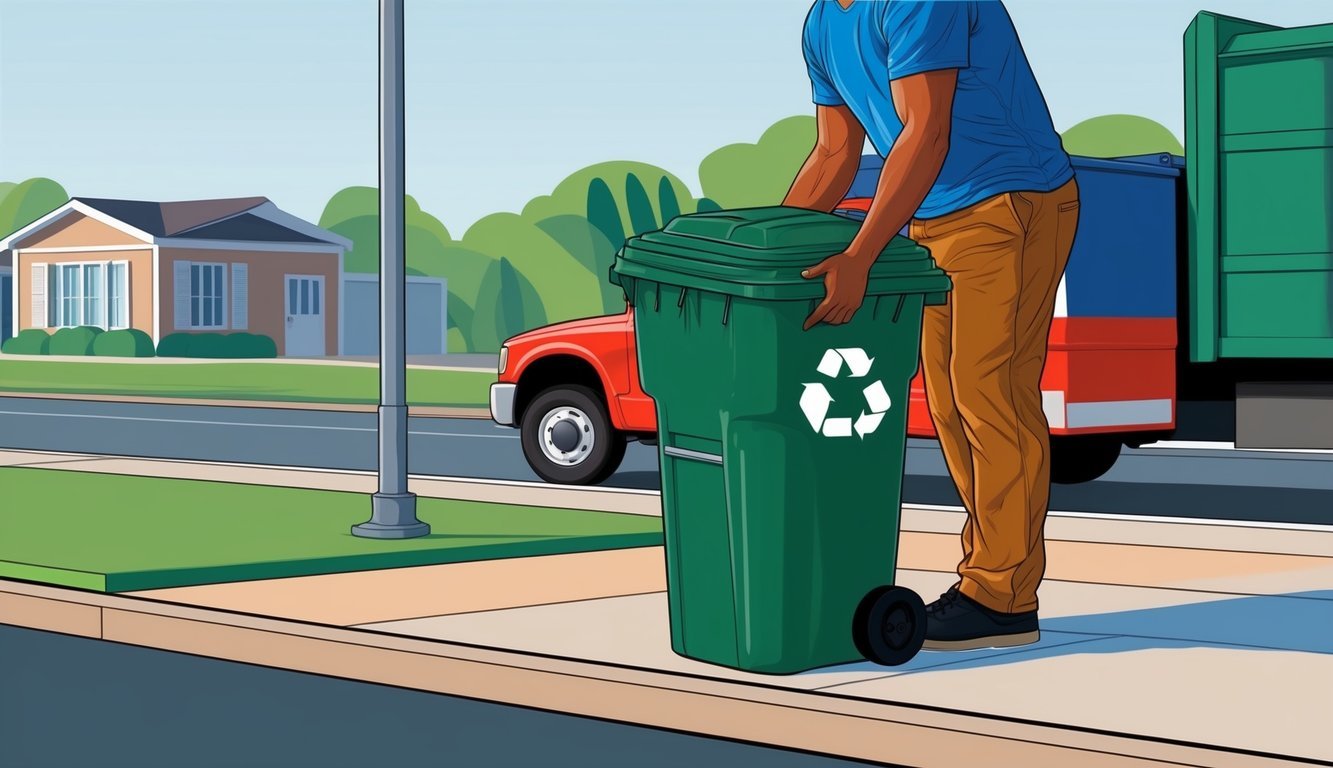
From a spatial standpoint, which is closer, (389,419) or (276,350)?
(389,419)

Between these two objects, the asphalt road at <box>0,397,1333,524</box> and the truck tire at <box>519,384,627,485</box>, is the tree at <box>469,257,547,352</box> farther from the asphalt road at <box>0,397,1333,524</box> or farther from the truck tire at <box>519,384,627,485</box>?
the truck tire at <box>519,384,627,485</box>

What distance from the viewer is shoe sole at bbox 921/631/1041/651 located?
24.4 feet

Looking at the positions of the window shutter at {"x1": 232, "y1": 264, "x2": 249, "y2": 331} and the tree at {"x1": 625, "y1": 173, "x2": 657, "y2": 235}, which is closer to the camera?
the window shutter at {"x1": 232, "y1": 264, "x2": 249, "y2": 331}

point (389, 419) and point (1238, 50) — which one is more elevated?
point (1238, 50)

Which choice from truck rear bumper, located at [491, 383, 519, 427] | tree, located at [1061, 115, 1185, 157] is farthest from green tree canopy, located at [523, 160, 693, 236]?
truck rear bumper, located at [491, 383, 519, 427]

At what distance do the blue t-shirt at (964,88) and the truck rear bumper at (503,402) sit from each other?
8632mm

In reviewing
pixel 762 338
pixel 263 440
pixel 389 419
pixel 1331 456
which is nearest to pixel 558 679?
pixel 762 338

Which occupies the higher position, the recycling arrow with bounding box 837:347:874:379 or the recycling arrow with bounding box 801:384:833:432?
the recycling arrow with bounding box 837:347:874:379

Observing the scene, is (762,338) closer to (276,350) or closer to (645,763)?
(645,763)

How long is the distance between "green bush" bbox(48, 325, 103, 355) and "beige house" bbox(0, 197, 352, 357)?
1.28m

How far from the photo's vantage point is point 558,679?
6.88 meters

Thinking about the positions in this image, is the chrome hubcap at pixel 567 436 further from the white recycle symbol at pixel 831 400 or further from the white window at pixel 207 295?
the white window at pixel 207 295

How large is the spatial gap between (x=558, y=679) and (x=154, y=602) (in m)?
2.34

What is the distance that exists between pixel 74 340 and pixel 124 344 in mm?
2673
